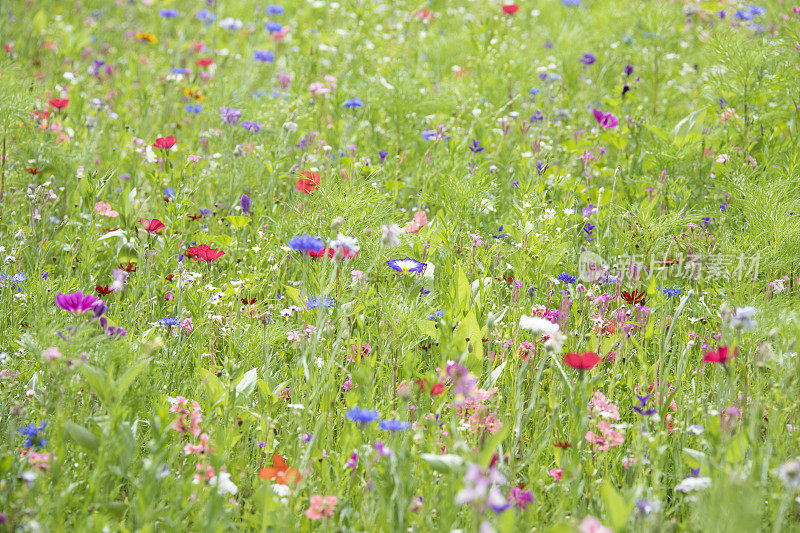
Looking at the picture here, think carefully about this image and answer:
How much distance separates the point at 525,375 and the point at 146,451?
110cm

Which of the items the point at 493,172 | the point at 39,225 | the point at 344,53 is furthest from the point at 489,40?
the point at 39,225

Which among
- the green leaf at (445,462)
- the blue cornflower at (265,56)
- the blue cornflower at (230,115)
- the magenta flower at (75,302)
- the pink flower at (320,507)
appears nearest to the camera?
the green leaf at (445,462)

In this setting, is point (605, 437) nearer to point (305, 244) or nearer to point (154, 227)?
point (305, 244)

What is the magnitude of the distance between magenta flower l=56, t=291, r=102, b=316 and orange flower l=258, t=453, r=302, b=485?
629 millimetres

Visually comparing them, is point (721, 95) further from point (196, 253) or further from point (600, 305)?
point (196, 253)

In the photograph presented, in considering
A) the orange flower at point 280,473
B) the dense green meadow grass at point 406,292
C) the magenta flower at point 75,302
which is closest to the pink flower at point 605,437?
the dense green meadow grass at point 406,292

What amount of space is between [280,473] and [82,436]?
1.52 feet

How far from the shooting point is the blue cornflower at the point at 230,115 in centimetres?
348

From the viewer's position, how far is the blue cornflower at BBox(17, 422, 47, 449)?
176 centimetres

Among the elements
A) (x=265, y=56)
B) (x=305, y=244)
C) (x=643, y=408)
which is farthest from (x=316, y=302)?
(x=265, y=56)

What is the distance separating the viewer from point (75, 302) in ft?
6.33

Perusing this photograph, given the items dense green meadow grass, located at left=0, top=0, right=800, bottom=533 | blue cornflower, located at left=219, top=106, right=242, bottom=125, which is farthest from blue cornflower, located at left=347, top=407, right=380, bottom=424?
blue cornflower, located at left=219, top=106, right=242, bottom=125

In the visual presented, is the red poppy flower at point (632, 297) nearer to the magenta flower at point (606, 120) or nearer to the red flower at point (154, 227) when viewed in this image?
the magenta flower at point (606, 120)

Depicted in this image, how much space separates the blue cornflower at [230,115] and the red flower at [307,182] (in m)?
0.74
